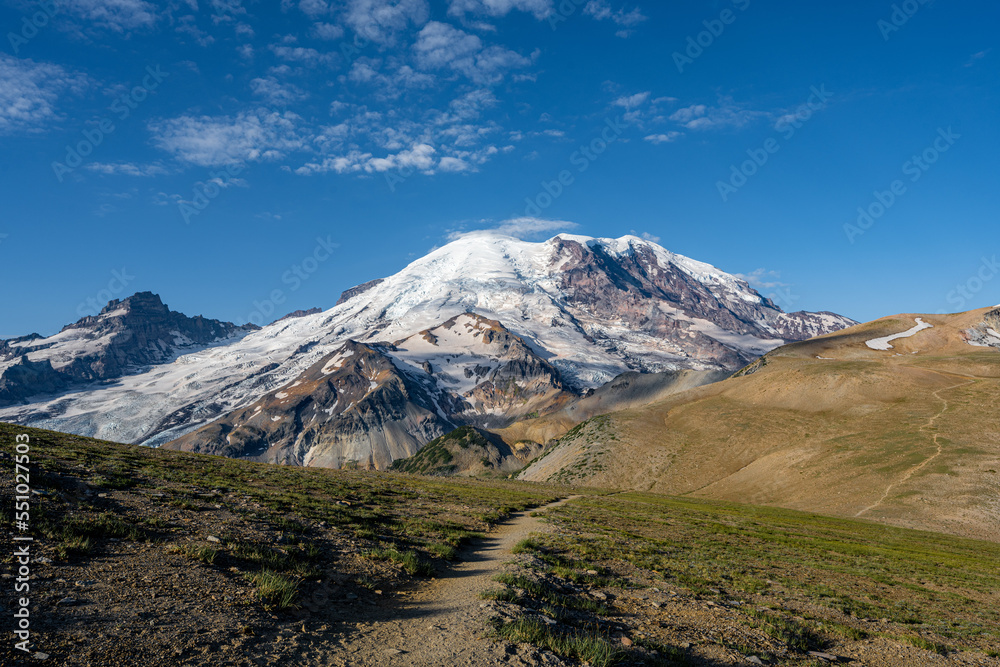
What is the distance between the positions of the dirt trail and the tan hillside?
72.7 meters

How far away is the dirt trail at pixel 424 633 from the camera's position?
9948 mm

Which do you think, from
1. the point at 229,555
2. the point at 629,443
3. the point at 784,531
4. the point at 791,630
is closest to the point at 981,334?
the point at 629,443

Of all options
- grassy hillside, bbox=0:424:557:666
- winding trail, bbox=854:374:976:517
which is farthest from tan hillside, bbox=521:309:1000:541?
grassy hillside, bbox=0:424:557:666

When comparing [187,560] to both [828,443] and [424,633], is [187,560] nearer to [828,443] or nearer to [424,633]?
[424,633]

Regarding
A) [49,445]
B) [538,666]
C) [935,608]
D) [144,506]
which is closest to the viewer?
[538,666]

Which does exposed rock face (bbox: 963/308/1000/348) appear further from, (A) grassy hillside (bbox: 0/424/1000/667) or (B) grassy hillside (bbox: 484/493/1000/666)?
(A) grassy hillside (bbox: 0/424/1000/667)

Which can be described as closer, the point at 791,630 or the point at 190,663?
the point at 190,663

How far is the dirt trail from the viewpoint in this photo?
32.6 ft

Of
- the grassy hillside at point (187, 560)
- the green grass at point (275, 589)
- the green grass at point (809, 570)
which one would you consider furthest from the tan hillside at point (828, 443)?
the green grass at point (275, 589)

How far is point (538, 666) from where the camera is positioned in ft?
33.3

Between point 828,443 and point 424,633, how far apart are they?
345 ft

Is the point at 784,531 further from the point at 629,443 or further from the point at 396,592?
the point at 629,443

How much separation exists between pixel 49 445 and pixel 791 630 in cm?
3913

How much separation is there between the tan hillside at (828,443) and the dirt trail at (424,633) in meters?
72.7
